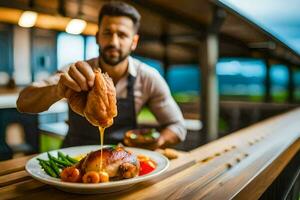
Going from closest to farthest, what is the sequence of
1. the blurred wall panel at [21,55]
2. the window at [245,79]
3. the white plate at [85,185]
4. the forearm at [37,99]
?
Answer: the white plate at [85,185]
the forearm at [37,99]
the blurred wall panel at [21,55]
the window at [245,79]

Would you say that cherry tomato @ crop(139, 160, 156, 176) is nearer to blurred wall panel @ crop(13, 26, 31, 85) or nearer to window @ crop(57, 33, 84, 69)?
window @ crop(57, 33, 84, 69)

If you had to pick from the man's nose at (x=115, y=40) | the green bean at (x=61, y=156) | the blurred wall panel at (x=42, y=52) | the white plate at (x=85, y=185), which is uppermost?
the blurred wall panel at (x=42, y=52)

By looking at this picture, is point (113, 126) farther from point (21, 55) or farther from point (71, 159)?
point (21, 55)

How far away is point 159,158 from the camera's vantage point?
128 cm

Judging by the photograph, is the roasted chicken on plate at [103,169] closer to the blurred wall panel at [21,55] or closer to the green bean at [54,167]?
the green bean at [54,167]

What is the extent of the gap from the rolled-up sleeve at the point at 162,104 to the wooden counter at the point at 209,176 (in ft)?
1.71

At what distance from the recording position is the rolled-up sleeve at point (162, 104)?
2.34 metres

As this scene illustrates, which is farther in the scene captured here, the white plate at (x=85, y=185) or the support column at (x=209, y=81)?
the support column at (x=209, y=81)

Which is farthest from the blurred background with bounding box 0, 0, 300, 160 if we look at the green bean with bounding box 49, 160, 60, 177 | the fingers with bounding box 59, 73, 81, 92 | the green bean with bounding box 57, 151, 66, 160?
the fingers with bounding box 59, 73, 81, 92

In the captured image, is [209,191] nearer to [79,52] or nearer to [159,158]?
[159,158]

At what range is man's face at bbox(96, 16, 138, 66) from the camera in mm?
2129

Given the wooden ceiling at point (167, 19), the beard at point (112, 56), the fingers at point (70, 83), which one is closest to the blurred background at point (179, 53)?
the wooden ceiling at point (167, 19)

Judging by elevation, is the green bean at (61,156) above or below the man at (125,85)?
below

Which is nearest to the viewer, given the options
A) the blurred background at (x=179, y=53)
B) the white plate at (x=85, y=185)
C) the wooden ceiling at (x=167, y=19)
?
the white plate at (x=85, y=185)
